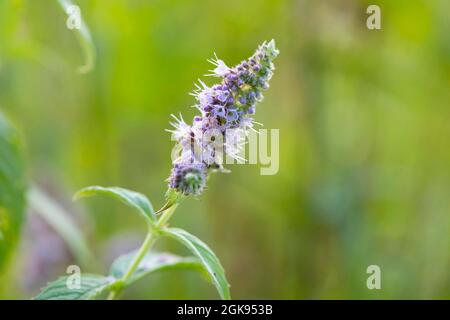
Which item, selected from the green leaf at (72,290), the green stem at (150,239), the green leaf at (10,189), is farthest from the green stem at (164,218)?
the green leaf at (10,189)

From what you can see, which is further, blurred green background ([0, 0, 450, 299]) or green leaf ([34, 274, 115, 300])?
blurred green background ([0, 0, 450, 299])

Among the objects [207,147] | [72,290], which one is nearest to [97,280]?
[72,290]

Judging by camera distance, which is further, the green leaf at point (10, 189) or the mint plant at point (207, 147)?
the green leaf at point (10, 189)

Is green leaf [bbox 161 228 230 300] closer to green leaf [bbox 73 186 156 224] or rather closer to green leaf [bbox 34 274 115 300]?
green leaf [bbox 73 186 156 224]

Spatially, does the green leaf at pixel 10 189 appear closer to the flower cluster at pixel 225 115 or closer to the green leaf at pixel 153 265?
the green leaf at pixel 153 265

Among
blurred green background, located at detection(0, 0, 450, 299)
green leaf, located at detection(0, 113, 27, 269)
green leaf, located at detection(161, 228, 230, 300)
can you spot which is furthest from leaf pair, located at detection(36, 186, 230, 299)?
blurred green background, located at detection(0, 0, 450, 299)

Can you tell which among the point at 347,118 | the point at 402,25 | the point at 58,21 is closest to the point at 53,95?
the point at 58,21

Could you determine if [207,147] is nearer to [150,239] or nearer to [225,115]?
[225,115]
